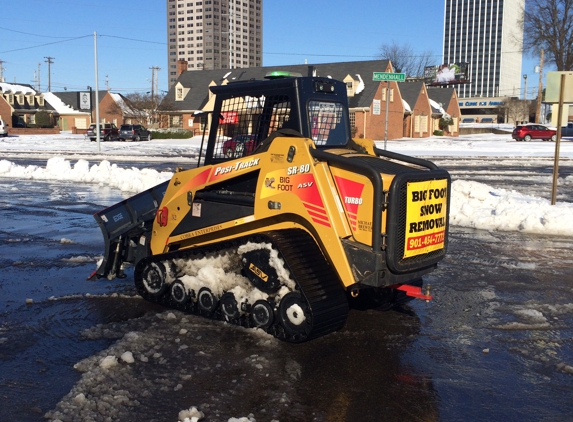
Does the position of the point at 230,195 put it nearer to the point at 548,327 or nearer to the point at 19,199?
the point at 548,327

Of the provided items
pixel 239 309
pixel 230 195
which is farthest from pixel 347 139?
pixel 239 309

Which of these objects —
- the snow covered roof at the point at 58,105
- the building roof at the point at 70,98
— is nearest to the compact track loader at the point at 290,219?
the snow covered roof at the point at 58,105

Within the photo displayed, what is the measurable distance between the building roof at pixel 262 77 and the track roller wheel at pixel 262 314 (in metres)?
43.5

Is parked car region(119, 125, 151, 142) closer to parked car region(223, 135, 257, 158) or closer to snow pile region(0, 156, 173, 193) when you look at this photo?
snow pile region(0, 156, 173, 193)

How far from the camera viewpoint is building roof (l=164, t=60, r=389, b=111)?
183 feet

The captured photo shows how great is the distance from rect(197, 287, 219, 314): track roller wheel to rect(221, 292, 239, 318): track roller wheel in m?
0.13

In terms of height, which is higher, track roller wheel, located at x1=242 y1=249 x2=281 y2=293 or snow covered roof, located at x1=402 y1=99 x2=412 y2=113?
snow covered roof, located at x1=402 y1=99 x2=412 y2=113

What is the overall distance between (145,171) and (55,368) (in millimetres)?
13952

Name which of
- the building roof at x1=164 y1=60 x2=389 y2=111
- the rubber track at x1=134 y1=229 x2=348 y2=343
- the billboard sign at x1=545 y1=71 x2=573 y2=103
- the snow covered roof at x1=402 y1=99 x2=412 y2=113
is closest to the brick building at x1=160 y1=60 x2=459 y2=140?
the building roof at x1=164 y1=60 x2=389 y2=111

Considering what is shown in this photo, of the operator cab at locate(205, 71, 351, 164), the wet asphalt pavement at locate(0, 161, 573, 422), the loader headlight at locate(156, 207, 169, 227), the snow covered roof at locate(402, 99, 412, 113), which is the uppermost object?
the snow covered roof at locate(402, 99, 412, 113)

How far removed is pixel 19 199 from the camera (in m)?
16.3

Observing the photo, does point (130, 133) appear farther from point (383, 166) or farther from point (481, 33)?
point (481, 33)

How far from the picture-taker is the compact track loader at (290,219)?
18.7ft

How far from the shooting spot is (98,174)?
67.6 ft
